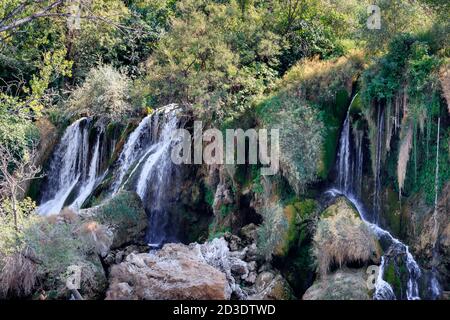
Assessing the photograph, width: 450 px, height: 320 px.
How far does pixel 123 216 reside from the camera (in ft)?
44.4

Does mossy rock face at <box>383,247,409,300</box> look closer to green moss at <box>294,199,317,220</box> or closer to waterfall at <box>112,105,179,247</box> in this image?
green moss at <box>294,199,317,220</box>

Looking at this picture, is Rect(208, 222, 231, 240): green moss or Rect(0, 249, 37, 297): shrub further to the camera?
Rect(208, 222, 231, 240): green moss

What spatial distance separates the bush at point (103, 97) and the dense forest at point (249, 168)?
0.33 ft

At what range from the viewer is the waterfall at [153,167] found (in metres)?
14.5

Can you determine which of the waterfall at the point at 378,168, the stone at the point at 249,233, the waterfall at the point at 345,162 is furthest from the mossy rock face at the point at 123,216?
the waterfall at the point at 378,168

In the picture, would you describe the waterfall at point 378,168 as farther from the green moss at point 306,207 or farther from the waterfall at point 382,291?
the waterfall at point 382,291

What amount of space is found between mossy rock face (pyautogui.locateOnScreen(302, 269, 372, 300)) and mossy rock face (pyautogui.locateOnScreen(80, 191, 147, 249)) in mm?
4998

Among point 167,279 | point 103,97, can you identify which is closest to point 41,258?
point 167,279

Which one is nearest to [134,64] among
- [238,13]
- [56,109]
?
[56,109]

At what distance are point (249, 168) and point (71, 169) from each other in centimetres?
761

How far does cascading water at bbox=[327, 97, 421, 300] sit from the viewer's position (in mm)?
10438

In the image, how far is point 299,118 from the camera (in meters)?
13.8

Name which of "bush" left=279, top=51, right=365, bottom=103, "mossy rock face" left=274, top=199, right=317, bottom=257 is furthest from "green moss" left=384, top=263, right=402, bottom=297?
"bush" left=279, top=51, right=365, bottom=103
